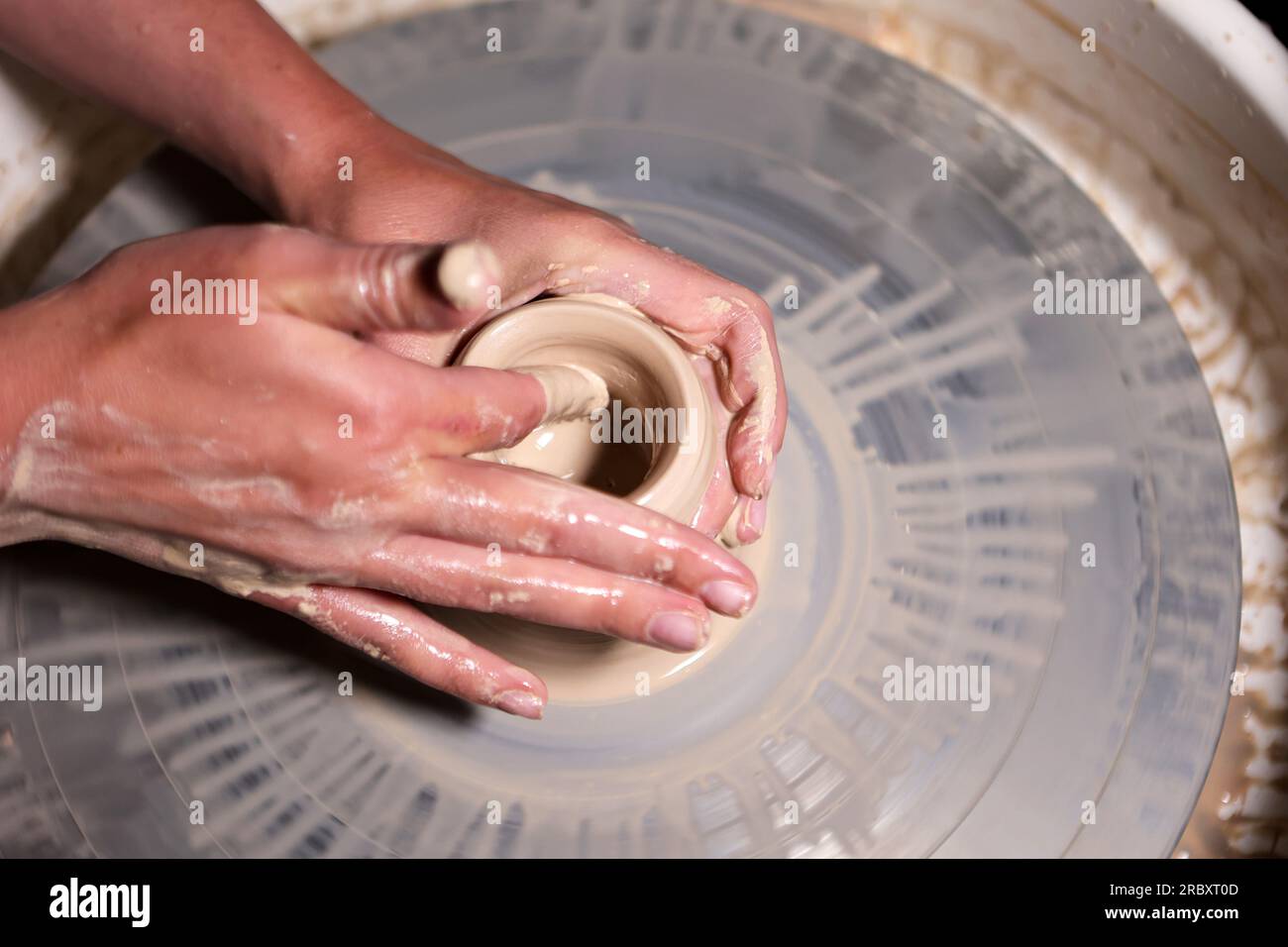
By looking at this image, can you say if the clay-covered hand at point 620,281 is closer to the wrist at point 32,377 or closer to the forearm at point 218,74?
the forearm at point 218,74

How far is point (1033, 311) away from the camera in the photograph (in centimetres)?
169

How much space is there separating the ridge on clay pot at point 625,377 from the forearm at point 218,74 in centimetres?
41

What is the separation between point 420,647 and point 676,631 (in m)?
0.33

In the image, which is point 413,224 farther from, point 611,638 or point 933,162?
point 933,162

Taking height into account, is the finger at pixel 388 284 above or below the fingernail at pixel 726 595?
above

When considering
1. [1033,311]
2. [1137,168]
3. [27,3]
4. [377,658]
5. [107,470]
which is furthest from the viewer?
[1137,168]

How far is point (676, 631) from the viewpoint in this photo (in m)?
1.26

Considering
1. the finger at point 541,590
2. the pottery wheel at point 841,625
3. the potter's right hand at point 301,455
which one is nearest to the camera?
the potter's right hand at point 301,455

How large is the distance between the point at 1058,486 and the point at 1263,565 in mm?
451

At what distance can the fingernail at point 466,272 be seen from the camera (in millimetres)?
908

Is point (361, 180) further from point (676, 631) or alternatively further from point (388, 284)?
point (676, 631)

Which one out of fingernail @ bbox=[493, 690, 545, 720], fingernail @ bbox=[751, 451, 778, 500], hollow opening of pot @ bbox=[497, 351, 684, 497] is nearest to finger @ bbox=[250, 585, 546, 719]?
fingernail @ bbox=[493, 690, 545, 720]

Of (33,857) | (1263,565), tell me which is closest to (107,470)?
(33,857)

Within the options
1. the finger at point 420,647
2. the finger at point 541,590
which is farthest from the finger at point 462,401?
the finger at point 420,647
